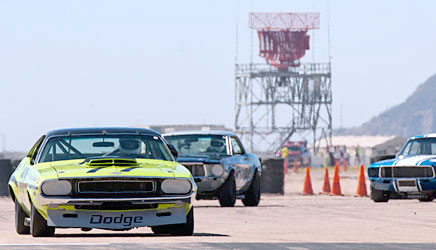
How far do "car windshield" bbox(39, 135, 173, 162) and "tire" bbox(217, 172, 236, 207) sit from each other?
243 inches

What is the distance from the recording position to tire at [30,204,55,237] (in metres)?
11.5

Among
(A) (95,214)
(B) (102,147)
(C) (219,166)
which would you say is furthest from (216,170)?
(A) (95,214)

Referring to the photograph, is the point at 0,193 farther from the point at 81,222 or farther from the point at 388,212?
the point at 81,222

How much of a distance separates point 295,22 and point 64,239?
284 feet

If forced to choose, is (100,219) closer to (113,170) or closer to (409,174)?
(113,170)

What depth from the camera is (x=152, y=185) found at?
37.6 feet

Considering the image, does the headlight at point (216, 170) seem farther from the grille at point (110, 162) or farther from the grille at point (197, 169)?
the grille at point (110, 162)

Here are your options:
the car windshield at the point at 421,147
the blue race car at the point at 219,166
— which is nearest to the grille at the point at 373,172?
the car windshield at the point at 421,147

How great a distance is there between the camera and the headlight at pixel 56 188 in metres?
11.3

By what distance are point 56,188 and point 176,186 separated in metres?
1.28

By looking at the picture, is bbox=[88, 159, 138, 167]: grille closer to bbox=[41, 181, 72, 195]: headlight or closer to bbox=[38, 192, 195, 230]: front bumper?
bbox=[41, 181, 72, 195]: headlight

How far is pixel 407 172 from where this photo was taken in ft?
68.9

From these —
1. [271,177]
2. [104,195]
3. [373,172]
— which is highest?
[104,195]

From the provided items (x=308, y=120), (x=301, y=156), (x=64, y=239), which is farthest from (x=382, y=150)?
(x=64, y=239)
